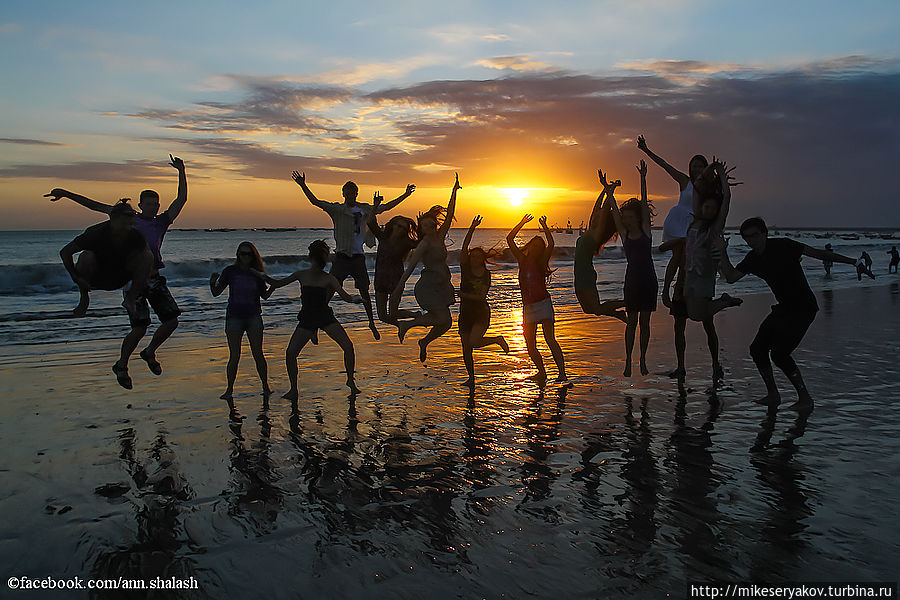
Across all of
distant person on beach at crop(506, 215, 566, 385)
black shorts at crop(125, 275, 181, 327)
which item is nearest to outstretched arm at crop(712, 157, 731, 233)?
distant person on beach at crop(506, 215, 566, 385)

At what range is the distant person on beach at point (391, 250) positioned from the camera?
1052cm

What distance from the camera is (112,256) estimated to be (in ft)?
25.9

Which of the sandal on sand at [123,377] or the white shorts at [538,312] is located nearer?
the sandal on sand at [123,377]

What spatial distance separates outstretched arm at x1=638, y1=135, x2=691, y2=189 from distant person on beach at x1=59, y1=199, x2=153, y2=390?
6.63 meters

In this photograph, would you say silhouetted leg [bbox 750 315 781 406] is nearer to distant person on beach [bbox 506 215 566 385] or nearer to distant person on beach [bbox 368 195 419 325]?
distant person on beach [bbox 506 215 566 385]

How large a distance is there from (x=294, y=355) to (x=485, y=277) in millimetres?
2679

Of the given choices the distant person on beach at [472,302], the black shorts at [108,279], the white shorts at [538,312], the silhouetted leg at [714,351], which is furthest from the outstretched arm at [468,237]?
the black shorts at [108,279]

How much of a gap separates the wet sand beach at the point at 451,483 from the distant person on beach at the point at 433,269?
980 millimetres

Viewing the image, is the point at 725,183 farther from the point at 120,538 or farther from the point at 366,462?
the point at 120,538

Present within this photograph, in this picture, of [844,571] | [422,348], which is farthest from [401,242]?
[844,571]

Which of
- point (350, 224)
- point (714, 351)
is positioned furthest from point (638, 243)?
point (350, 224)

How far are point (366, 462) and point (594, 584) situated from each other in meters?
2.70

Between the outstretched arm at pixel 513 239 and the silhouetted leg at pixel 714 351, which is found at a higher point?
the outstretched arm at pixel 513 239

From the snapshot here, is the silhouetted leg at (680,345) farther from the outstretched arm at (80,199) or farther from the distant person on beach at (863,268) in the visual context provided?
the outstretched arm at (80,199)
